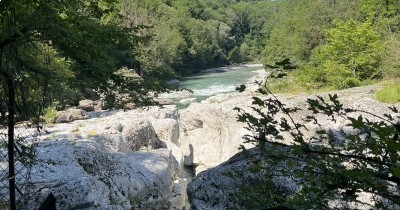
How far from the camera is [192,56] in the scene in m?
59.9

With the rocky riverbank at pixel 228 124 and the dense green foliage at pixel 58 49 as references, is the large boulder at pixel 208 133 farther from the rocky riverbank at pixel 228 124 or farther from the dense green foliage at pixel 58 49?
the dense green foliage at pixel 58 49

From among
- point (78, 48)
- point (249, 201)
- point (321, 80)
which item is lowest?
point (321, 80)

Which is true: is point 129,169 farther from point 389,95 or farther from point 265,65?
point 389,95

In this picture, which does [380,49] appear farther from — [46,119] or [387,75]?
[46,119]

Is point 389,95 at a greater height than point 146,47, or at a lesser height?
lesser

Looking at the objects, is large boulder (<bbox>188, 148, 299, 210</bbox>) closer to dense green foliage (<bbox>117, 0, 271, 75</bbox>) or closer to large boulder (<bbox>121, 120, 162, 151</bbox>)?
large boulder (<bbox>121, 120, 162, 151</bbox>)

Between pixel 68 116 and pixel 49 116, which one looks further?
pixel 68 116

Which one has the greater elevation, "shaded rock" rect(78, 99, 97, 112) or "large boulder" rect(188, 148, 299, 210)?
"large boulder" rect(188, 148, 299, 210)

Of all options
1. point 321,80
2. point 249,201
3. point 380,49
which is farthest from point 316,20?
point 249,201

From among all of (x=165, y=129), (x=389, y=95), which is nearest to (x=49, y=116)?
(x=165, y=129)

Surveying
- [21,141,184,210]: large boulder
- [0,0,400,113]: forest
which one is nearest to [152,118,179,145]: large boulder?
[0,0,400,113]: forest

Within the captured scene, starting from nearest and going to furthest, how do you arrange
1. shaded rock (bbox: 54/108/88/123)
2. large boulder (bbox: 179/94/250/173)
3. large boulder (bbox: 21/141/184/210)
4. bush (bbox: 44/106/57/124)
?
large boulder (bbox: 21/141/184/210) < bush (bbox: 44/106/57/124) < large boulder (bbox: 179/94/250/173) < shaded rock (bbox: 54/108/88/123)

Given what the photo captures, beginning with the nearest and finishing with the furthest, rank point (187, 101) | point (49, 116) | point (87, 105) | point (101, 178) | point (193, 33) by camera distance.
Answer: point (101, 178) → point (49, 116) → point (87, 105) → point (187, 101) → point (193, 33)

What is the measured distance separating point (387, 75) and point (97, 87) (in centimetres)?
1643
